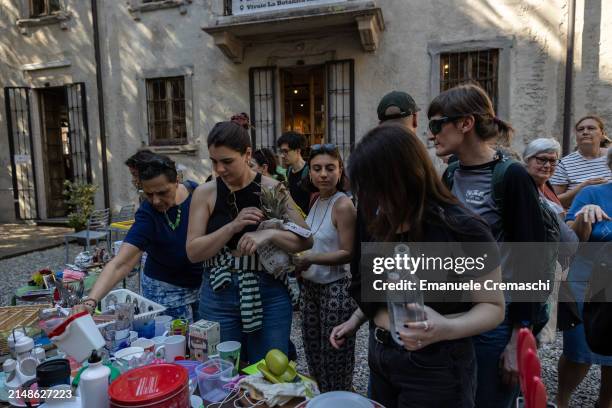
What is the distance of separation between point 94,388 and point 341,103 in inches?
273

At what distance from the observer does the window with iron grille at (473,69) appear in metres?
6.77

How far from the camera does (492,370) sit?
1493mm

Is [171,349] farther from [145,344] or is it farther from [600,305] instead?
[600,305]

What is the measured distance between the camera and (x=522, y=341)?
88cm

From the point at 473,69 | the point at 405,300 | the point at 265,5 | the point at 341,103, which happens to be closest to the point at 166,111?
the point at 265,5


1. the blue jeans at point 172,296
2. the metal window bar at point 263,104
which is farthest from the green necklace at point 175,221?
the metal window bar at point 263,104

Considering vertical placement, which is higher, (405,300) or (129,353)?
(405,300)

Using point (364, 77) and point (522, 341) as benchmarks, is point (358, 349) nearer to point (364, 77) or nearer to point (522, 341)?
point (522, 341)

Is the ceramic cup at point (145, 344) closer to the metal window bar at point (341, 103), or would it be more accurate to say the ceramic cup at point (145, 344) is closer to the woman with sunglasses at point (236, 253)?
the woman with sunglasses at point (236, 253)

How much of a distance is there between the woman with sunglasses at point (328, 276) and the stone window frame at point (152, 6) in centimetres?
731

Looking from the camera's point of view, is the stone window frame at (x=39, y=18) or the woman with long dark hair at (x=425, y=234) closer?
the woman with long dark hair at (x=425, y=234)

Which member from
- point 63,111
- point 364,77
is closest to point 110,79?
point 63,111

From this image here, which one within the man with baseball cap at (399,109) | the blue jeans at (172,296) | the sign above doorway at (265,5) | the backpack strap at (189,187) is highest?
the sign above doorway at (265,5)

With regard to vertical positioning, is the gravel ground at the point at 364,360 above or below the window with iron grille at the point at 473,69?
below
